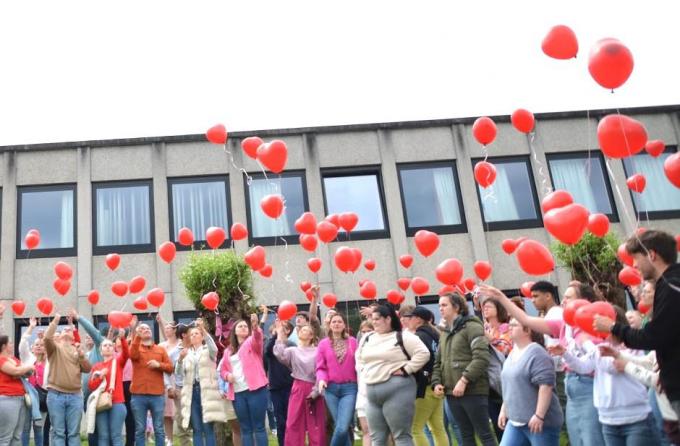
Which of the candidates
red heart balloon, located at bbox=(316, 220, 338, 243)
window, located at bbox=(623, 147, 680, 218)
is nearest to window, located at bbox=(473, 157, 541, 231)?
window, located at bbox=(623, 147, 680, 218)

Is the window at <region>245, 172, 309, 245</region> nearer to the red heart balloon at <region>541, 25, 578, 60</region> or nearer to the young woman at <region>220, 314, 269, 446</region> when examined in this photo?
the young woman at <region>220, 314, 269, 446</region>

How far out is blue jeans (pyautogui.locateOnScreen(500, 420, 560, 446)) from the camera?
532 cm

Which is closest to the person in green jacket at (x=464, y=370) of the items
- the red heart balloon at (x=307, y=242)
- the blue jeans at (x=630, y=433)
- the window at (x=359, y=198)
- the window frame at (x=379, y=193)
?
the blue jeans at (x=630, y=433)

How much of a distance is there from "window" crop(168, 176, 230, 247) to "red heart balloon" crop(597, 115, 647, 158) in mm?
11193

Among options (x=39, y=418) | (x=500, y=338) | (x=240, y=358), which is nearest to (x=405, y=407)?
(x=500, y=338)

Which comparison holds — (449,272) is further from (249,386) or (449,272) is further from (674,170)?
(249,386)

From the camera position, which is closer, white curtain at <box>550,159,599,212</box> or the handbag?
the handbag

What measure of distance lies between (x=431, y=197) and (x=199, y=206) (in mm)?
5781

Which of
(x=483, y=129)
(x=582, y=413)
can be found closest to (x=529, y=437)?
(x=582, y=413)

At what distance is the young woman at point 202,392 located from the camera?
9.01 m

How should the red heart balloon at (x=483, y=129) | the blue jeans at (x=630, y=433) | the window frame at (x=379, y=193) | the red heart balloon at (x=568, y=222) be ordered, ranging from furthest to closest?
1. the window frame at (x=379, y=193)
2. the red heart balloon at (x=483, y=129)
3. the red heart balloon at (x=568, y=222)
4. the blue jeans at (x=630, y=433)

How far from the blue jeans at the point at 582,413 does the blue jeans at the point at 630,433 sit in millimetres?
310

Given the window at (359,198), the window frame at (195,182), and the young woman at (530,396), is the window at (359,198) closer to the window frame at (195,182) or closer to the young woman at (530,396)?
the window frame at (195,182)

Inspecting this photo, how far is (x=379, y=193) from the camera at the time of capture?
16.9 metres
